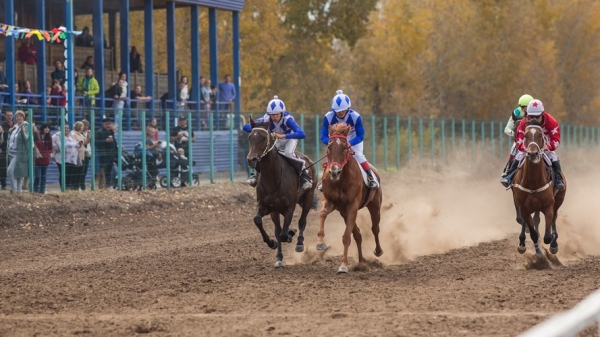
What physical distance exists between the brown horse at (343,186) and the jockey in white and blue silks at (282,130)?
1.14 meters

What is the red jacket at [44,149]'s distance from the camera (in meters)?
21.0

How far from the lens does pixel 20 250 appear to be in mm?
16078

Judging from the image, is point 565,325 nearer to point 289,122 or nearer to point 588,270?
point 588,270

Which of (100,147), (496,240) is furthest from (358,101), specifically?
(496,240)

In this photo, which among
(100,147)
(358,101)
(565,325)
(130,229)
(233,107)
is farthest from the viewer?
(358,101)

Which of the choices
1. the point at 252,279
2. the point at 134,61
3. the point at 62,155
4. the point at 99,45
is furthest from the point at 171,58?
the point at 252,279

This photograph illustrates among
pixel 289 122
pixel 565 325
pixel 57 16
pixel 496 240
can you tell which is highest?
pixel 57 16

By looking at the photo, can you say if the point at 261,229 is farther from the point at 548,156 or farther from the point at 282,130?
the point at 548,156

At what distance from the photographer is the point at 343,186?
1324cm

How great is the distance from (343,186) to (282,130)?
1.62m

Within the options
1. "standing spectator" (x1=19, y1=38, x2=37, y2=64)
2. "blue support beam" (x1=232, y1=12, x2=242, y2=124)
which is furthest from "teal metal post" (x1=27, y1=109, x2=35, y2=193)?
"blue support beam" (x1=232, y1=12, x2=242, y2=124)

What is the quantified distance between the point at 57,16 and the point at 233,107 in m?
6.73

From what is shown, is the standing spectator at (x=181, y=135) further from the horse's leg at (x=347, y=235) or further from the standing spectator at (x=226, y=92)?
the horse's leg at (x=347, y=235)

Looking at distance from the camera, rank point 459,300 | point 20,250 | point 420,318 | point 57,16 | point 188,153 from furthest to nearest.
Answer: point 57,16 < point 188,153 < point 20,250 < point 459,300 < point 420,318
